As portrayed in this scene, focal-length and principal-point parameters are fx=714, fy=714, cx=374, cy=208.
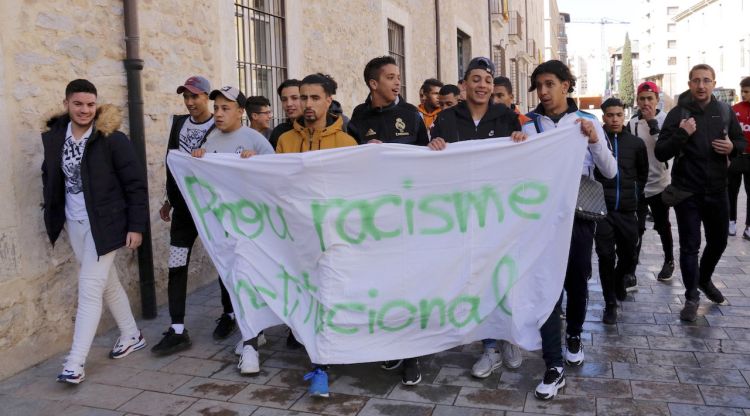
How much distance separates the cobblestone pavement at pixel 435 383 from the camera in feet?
12.4

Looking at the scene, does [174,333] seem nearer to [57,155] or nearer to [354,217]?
[57,155]

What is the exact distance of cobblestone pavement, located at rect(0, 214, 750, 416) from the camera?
3.77 m

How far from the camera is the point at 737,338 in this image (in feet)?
15.6

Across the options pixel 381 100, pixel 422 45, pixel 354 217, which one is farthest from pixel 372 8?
pixel 354 217

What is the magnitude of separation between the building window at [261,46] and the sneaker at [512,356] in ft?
14.8

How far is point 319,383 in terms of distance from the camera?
3.95m

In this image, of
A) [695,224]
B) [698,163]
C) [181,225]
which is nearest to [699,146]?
[698,163]

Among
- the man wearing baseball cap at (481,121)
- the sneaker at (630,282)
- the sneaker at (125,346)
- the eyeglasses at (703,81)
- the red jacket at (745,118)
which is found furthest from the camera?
the red jacket at (745,118)

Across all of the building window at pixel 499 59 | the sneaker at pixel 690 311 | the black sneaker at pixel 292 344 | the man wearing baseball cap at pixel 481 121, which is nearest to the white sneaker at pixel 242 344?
the black sneaker at pixel 292 344

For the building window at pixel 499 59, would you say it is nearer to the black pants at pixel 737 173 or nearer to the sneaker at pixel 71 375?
the black pants at pixel 737 173

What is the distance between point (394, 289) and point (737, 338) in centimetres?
246

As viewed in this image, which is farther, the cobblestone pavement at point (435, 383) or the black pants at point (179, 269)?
the black pants at point (179, 269)

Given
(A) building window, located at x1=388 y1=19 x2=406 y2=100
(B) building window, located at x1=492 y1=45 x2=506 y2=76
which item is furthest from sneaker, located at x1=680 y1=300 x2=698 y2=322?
(B) building window, located at x1=492 y1=45 x2=506 y2=76

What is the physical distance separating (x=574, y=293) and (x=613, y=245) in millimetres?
1032
